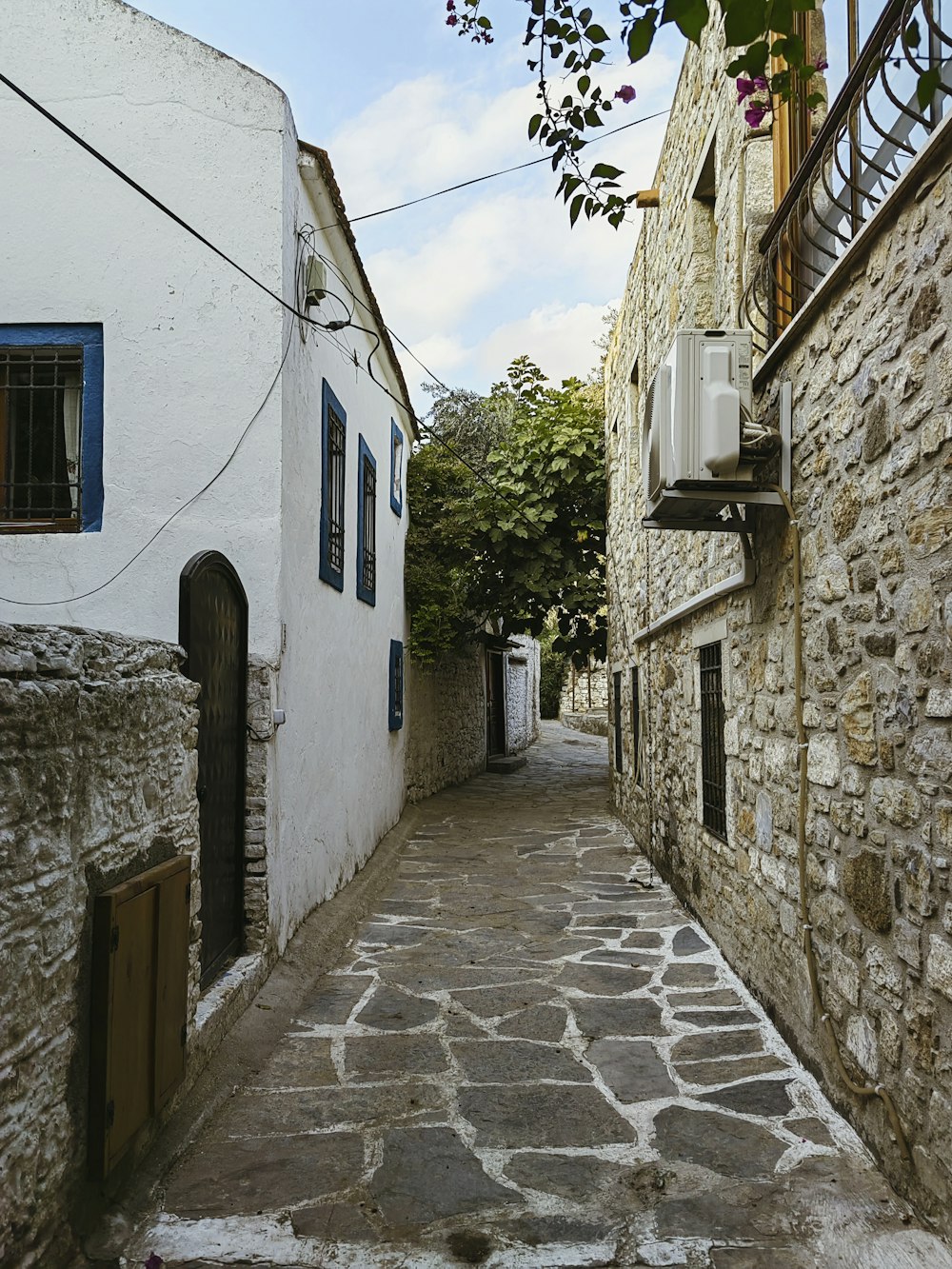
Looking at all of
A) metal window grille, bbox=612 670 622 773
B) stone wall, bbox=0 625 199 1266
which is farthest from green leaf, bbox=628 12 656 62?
metal window grille, bbox=612 670 622 773

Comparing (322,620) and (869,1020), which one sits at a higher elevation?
(322,620)

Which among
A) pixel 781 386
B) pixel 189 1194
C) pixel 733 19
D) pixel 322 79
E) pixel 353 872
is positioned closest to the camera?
pixel 733 19

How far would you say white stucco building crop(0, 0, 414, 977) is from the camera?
5020mm

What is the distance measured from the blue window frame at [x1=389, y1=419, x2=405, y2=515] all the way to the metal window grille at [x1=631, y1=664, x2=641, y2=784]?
120 inches

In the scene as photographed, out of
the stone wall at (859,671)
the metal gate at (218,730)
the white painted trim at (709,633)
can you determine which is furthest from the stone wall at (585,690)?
the metal gate at (218,730)

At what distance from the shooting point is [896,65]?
3039 millimetres

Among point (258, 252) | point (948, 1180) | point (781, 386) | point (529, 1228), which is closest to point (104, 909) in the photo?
point (529, 1228)

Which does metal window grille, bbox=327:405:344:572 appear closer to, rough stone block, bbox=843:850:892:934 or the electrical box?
the electrical box

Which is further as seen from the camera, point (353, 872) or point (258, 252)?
point (353, 872)

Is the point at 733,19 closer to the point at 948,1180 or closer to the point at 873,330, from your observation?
the point at 873,330

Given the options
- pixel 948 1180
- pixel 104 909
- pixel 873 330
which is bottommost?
pixel 948 1180

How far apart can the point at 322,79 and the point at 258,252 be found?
911 millimetres

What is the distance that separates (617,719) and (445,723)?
3.11 m

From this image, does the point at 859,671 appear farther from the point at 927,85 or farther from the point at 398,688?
the point at 398,688
